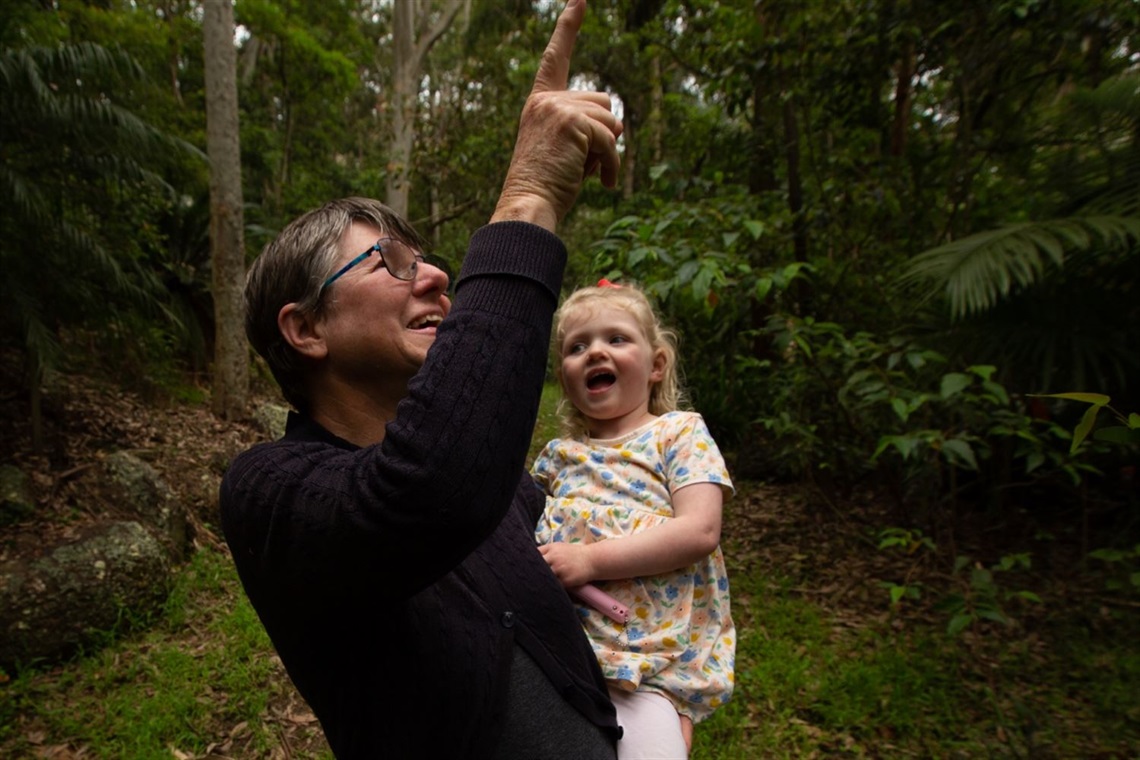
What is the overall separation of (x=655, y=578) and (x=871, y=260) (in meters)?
3.89

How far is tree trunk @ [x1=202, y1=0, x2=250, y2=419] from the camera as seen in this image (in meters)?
6.41

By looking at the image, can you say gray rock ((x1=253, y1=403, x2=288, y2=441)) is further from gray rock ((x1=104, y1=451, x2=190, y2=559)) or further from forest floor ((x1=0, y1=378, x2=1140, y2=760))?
forest floor ((x1=0, y1=378, x2=1140, y2=760))

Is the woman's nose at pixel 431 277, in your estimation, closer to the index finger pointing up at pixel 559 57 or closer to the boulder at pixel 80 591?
the index finger pointing up at pixel 559 57

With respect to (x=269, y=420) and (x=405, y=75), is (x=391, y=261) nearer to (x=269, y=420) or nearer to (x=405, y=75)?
(x=269, y=420)

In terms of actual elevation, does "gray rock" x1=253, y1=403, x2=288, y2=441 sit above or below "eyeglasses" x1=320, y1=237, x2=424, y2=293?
below

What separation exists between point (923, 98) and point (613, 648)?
5030mm

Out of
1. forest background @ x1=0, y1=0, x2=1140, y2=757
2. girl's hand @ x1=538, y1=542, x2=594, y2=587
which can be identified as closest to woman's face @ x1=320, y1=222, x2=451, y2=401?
girl's hand @ x1=538, y1=542, x2=594, y2=587

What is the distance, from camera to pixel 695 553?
1.51m

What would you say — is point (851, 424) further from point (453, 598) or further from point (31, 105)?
point (31, 105)

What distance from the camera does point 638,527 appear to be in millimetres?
1570

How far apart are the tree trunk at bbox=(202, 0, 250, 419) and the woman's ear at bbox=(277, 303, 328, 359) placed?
5.89m

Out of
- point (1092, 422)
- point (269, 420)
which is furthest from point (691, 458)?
point (269, 420)

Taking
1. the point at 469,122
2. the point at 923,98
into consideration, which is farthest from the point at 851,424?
the point at 469,122

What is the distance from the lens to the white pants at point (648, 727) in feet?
4.54
